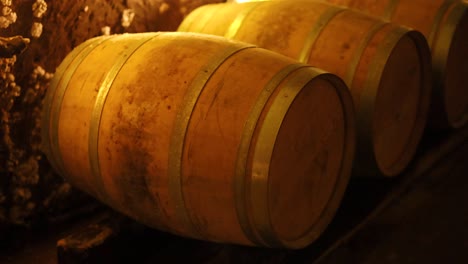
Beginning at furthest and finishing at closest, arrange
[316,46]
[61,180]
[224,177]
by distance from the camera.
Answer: [61,180]
[316,46]
[224,177]

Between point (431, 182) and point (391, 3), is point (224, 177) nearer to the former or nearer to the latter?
point (391, 3)

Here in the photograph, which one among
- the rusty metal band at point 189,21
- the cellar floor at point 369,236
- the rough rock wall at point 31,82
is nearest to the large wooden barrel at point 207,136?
the cellar floor at point 369,236

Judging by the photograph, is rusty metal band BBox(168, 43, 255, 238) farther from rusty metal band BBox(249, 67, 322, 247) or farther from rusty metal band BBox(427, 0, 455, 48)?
rusty metal band BBox(427, 0, 455, 48)

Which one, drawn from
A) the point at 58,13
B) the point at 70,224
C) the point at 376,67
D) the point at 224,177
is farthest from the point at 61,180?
the point at 376,67

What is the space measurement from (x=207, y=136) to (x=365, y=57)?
1048mm

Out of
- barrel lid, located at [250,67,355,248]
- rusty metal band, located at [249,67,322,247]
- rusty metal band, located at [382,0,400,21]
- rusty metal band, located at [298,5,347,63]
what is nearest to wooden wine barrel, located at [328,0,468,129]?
rusty metal band, located at [382,0,400,21]

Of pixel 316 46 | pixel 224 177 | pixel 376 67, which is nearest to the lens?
pixel 224 177

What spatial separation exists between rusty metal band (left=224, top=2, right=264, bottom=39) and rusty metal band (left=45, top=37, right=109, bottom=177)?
759mm

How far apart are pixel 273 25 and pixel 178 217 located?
1.28 meters

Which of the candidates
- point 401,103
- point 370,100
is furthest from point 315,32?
point 401,103

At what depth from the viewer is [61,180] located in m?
2.68

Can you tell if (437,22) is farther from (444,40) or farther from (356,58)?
(356,58)

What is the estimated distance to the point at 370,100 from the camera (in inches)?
86.6

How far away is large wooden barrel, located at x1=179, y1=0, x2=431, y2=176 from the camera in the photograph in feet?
7.34
